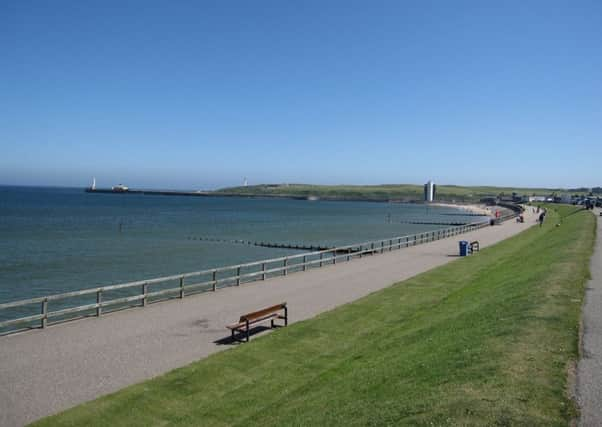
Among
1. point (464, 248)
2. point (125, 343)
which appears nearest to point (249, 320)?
point (125, 343)

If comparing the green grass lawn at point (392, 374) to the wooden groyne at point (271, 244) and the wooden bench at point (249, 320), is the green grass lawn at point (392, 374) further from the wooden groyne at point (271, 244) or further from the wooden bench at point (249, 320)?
the wooden groyne at point (271, 244)

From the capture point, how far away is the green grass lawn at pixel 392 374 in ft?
→ 24.6

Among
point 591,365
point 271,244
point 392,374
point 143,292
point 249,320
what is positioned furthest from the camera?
point 271,244

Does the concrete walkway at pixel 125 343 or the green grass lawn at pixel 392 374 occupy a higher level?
the green grass lawn at pixel 392 374

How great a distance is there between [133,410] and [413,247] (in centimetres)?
3422

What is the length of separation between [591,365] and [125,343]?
34.0ft

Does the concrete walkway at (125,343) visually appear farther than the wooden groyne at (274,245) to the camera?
No

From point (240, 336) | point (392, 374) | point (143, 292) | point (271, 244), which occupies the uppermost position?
point (392, 374)

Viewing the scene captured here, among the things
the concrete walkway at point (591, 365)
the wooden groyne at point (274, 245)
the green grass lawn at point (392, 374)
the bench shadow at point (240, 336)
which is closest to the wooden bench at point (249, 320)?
the bench shadow at point (240, 336)

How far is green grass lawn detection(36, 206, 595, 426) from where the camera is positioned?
24.6ft

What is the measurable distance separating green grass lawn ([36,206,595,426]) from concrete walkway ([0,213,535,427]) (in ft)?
2.67

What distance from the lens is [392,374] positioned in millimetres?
9648

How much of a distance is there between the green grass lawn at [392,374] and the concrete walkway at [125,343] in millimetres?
813

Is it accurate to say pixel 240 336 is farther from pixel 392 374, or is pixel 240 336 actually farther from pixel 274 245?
pixel 274 245
